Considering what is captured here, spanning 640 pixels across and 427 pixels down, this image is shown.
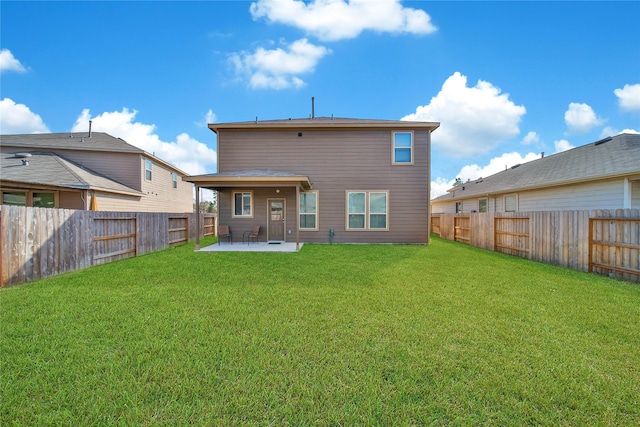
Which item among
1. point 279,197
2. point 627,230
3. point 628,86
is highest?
point 628,86

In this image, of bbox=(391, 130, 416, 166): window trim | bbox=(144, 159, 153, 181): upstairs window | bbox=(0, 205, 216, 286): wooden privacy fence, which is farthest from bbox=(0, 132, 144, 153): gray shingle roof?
bbox=(391, 130, 416, 166): window trim

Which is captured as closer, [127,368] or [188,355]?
[127,368]

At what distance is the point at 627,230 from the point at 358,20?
11.1 metres

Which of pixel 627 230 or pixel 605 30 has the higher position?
pixel 605 30

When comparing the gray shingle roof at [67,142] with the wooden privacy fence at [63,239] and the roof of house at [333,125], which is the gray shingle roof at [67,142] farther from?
the wooden privacy fence at [63,239]

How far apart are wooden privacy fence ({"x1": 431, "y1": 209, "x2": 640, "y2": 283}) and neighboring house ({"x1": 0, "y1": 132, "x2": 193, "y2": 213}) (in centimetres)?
1754

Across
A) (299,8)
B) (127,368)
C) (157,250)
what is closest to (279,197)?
(157,250)

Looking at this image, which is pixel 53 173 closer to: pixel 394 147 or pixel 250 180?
pixel 250 180

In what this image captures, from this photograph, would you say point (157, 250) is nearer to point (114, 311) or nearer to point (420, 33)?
point (114, 311)

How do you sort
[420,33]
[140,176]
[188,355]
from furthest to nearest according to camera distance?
[140,176], [420,33], [188,355]

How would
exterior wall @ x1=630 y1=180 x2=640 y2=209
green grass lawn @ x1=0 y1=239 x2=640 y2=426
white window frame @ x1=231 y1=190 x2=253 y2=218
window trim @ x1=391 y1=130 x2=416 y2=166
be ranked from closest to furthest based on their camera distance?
green grass lawn @ x1=0 y1=239 x2=640 y2=426
exterior wall @ x1=630 y1=180 x2=640 y2=209
window trim @ x1=391 y1=130 x2=416 y2=166
white window frame @ x1=231 y1=190 x2=253 y2=218

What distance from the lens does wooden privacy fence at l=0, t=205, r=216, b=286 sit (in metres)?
5.18

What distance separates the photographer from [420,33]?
10.7 m

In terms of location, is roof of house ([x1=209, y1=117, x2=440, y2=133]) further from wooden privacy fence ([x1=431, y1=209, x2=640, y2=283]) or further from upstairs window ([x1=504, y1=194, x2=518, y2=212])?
upstairs window ([x1=504, y1=194, x2=518, y2=212])
